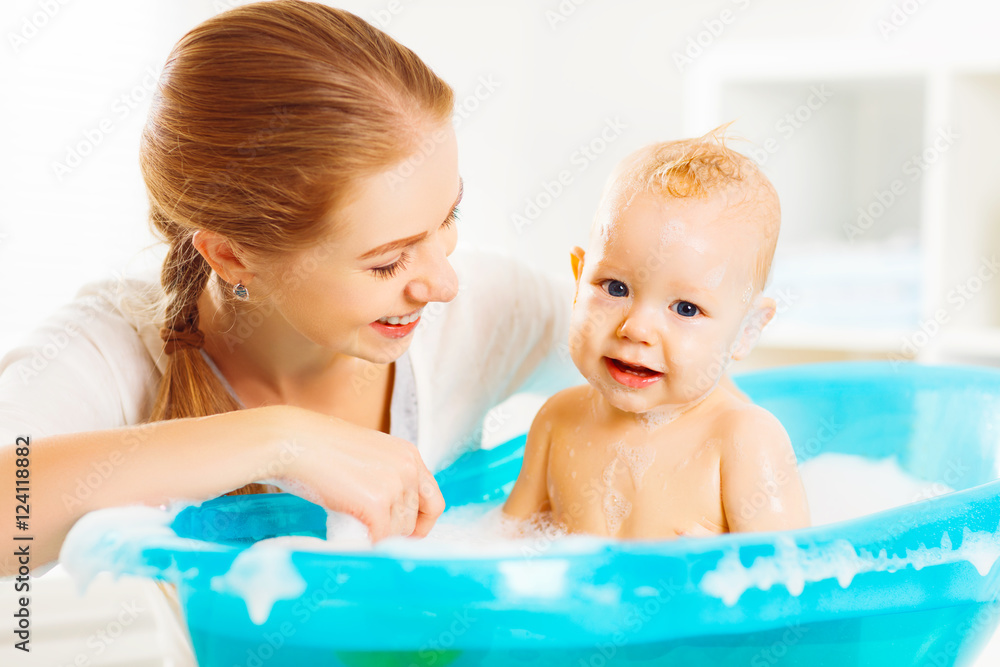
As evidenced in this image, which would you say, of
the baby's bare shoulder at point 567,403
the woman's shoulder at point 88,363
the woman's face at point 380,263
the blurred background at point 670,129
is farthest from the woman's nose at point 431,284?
the blurred background at point 670,129

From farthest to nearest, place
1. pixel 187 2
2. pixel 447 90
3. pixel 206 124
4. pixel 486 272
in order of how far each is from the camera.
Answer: pixel 187 2 → pixel 486 272 → pixel 447 90 → pixel 206 124

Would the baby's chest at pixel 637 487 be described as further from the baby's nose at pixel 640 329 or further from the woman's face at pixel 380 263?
the woman's face at pixel 380 263

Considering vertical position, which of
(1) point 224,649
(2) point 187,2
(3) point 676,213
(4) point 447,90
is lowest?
(1) point 224,649

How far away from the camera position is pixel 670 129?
9.12 feet

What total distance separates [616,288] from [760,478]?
0.23 meters

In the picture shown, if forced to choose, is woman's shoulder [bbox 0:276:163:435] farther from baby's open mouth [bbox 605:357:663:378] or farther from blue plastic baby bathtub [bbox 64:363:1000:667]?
baby's open mouth [bbox 605:357:663:378]

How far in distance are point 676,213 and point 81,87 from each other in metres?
1.53

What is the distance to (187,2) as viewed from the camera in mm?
2064

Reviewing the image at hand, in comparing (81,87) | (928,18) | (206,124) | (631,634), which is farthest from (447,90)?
(928,18)

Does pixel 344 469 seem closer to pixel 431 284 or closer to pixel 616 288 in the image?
pixel 431 284

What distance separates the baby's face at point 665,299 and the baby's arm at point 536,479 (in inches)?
6.8

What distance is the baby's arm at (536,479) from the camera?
107 centimetres

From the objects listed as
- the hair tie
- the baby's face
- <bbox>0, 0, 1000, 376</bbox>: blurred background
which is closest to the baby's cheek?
the baby's face

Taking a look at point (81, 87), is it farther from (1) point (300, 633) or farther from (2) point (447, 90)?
(1) point (300, 633)
